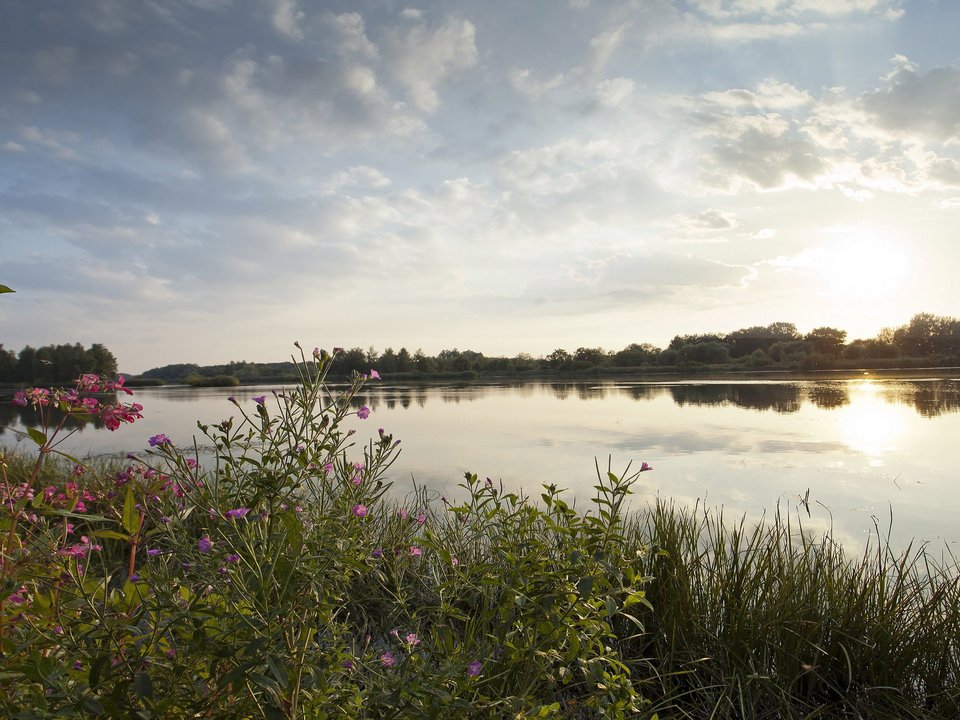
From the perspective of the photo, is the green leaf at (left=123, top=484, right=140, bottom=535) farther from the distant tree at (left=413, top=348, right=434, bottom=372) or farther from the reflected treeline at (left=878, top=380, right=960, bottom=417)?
→ the distant tree at (left=413, top=348, right=434, bottom=372)

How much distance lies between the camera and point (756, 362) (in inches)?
1896

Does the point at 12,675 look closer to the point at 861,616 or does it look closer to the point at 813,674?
the point at 813,674

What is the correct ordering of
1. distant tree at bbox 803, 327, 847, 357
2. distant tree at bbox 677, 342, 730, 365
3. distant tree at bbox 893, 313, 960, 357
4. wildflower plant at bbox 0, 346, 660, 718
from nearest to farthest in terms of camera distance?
wildflower plant at bbox 0, 346, 660, 718, distant tree at bbox 893, 313, 960, 357, distant tree at bbox 803, 327, 847, 357, distant tree at bbox 677, 342, 730, 365

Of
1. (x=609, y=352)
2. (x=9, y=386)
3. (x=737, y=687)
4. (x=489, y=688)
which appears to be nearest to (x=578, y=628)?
(x=489, y=688)

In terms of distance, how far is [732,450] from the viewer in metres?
9.38

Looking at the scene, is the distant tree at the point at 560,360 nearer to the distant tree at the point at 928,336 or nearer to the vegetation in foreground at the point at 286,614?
the distant tree at the point at 928,336

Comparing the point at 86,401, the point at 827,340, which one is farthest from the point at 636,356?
the point at 86,401

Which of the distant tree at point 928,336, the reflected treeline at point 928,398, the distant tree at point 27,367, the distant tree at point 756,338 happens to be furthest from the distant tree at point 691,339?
the distant tree at point 27,367

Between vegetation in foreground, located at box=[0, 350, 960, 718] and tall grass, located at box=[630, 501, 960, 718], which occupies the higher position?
vegetation in foreground, located at box=[0, 350, 960, 718]

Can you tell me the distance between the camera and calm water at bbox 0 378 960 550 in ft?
20.1

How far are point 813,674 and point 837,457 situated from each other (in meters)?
7.18

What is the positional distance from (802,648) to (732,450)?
7.20m

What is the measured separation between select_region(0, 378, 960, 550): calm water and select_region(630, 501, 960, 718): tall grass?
1.27 metres

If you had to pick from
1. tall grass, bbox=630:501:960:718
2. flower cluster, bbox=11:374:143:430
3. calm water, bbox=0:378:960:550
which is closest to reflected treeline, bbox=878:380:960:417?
calm water, bbox=0:378:960:550
